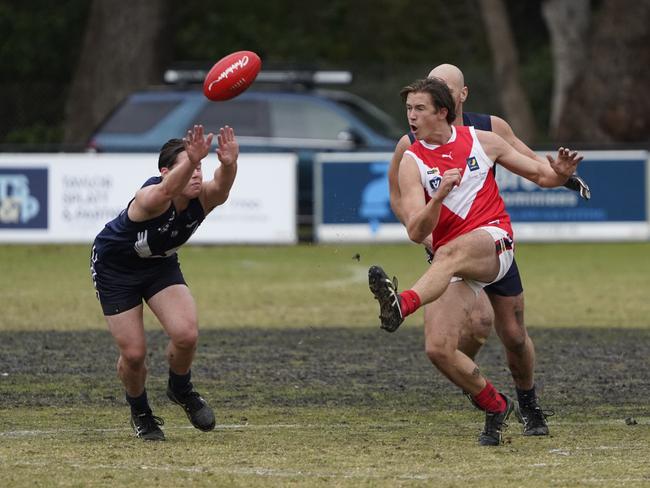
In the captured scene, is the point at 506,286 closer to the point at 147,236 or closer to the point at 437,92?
the point at 437,92

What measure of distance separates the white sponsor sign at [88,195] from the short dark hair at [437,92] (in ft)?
41.9

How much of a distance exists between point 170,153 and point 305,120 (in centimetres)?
1432

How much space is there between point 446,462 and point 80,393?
11.6 ft

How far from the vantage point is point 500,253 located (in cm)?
866

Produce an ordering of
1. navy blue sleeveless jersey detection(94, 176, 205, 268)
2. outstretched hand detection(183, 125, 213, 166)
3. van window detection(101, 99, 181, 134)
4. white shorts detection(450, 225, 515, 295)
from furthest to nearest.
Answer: van window detection(101, 99, 181, 134) < navy blue sleeveless jersey detection(94, 176, 205, 268) < white shorts detection(450, 225, 515, 295) < outstretched hand detection(183, 125, 213, 166)

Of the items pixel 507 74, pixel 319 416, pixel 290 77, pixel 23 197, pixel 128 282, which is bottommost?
pixel 23 197

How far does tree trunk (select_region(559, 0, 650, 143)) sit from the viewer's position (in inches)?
1089

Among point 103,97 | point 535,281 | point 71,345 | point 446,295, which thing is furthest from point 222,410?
point 103,97

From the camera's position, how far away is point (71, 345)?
1348cm

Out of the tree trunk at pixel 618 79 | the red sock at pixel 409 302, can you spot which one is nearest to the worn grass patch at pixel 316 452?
the red sock at pixel 409 302

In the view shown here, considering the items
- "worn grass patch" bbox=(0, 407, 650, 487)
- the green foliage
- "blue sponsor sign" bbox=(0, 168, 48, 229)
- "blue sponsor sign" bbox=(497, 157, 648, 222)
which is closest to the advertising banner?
"blue sponsor sign" bbox=(497, 157, 648, 222)

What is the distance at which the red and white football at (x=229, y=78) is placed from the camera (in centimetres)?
929

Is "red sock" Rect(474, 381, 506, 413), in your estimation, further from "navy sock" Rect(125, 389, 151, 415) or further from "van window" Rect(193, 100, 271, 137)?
"van window" Rect(193, 100, 271, 137)

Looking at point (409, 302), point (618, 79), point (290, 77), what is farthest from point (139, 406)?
point (618, 79)
